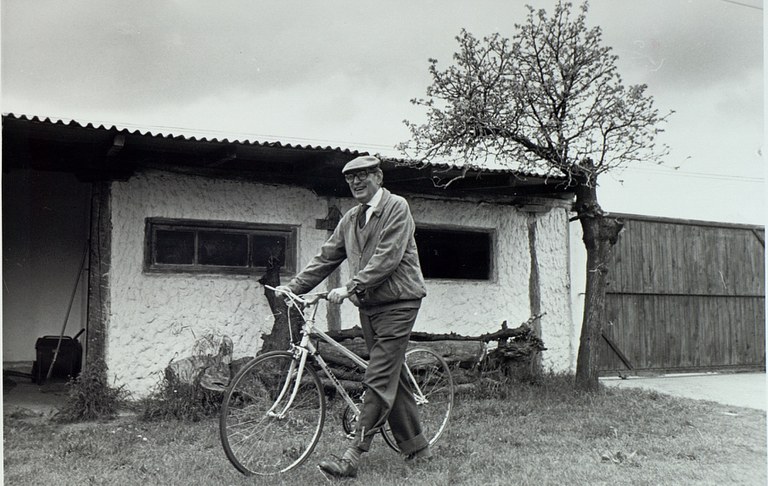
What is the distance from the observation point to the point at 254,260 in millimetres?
7500

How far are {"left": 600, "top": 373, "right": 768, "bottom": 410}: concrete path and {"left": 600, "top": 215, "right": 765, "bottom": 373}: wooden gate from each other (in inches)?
12.3

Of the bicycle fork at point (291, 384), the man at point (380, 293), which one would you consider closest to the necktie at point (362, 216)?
the man at point (380, 293)

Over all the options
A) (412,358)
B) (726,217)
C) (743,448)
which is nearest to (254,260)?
(412,358)

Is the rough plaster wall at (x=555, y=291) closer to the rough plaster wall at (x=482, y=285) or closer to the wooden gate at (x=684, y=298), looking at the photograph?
the rough plaster wall at (x=482, y=285)

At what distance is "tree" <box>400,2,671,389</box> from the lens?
6.96 meters

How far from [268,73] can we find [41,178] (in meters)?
4.39

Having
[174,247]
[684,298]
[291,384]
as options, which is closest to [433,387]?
[291,384]

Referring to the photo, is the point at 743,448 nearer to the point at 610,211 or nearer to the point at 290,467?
the point at 290,467

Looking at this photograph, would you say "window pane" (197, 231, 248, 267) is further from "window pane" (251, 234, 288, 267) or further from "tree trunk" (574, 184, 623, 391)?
"tree trunk" (574, 184, 623, 391)

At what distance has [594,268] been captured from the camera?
763cm

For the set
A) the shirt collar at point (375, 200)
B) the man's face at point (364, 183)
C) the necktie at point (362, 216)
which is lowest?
the necktie at point (362, 216)

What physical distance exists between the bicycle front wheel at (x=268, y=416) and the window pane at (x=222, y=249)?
3417 millimetres

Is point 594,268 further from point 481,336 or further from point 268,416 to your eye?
point 268,416

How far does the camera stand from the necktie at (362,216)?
13.9ft
